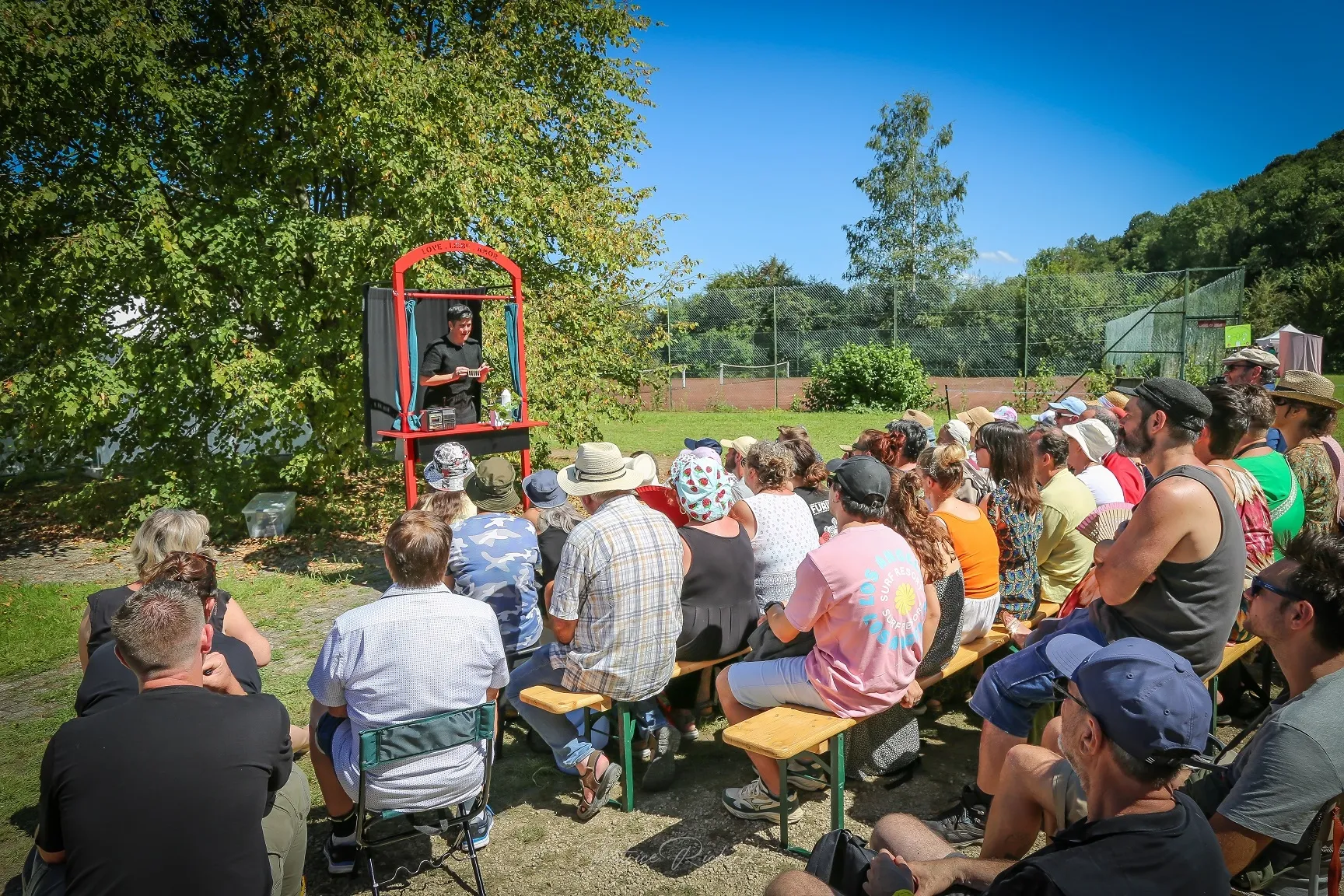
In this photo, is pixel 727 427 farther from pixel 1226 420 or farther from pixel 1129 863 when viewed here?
pixel 1129 863

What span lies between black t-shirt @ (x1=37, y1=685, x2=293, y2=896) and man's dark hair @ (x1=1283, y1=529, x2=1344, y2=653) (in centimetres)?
279

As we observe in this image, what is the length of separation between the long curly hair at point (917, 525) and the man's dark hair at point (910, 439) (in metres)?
2.00

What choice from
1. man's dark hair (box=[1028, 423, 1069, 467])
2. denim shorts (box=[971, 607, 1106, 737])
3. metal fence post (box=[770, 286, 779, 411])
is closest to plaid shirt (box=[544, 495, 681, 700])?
denim shorts (box=[971, 607, 1106, 737])

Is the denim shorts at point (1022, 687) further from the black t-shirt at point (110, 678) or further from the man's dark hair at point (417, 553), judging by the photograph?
the black t-shirt at point (110, 678)

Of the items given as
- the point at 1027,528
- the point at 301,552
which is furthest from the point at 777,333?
the point at 1027,528

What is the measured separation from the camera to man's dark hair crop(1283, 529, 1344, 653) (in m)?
2.20

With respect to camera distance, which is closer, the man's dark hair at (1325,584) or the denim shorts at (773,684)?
the man's dark hair at (1325,584)

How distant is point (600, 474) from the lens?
3.79 m

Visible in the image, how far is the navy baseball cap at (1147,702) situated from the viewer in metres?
1.62

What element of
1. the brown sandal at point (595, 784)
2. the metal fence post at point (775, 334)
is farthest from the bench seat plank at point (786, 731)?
the metal fence post at point (775, 334)

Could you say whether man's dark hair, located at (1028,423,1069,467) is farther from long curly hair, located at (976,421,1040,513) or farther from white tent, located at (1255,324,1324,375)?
white tent, located at (1255,324,1324,375)

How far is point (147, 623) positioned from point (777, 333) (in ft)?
74.6

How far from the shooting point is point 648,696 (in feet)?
11.8

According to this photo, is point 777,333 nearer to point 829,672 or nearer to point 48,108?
point 48,108
